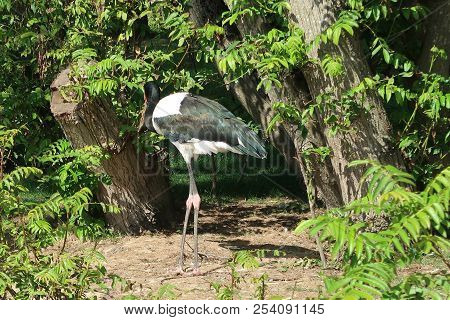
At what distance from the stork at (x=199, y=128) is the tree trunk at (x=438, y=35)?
5.23 ft

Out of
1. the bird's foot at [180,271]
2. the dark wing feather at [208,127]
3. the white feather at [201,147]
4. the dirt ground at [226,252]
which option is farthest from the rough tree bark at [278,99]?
the bird's foot at [180,271]

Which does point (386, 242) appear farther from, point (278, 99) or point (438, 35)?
point (438, 35)

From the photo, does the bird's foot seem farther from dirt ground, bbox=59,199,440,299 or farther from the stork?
the stork

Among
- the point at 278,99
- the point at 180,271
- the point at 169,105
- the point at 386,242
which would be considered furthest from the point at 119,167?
the point at 386,242

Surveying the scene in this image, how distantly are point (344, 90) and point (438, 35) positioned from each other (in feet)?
3.36

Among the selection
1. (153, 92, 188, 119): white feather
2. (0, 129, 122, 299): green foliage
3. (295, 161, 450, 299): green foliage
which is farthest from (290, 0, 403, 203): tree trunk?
(295, 161, 450, 299): green foliage

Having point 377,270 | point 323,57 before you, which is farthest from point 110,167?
point 377,270

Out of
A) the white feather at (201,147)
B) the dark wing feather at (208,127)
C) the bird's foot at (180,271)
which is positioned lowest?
the bird's foot at (180,271)

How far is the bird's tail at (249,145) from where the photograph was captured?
Result: 7.18m

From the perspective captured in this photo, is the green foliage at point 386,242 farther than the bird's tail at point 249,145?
No

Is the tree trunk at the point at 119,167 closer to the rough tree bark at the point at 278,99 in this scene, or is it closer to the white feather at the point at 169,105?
the white feather at the point at 169,105

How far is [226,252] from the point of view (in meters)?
7.45

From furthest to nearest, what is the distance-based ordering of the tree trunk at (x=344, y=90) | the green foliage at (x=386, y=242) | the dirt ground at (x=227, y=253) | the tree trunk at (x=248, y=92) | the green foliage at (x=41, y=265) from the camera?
the tree trunk at (x=248, y=92) < the tree trunk at (x=344, y=90) < the dirt ground at (x=227, y=253) < the green foliage at (x=41, y=265) < the green foliage at (x=386, y=242)
